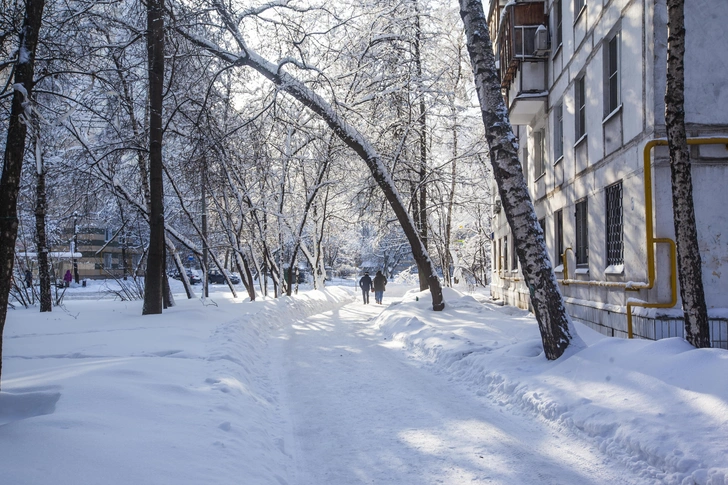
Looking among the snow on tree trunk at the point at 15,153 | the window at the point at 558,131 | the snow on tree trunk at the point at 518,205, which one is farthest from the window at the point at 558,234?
the snow on tree trunk at the point at 15,153

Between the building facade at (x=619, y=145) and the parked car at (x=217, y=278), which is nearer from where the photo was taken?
the building facade at (x=619, y=145)

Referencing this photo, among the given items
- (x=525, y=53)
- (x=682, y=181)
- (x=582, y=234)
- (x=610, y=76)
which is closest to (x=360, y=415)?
(x=682, y=181)

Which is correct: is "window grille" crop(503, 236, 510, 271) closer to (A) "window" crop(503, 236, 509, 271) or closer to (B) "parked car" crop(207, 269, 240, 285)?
(A) "window" crop(503, 236, 509, 271)

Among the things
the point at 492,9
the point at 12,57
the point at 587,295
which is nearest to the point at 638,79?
the point at 587,295

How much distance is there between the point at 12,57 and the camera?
7.00m

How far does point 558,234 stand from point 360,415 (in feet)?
38.3

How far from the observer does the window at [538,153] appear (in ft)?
60.8

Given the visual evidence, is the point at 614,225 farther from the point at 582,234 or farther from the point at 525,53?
the point at 525,53

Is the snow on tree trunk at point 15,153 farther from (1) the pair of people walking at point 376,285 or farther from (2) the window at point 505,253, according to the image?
(1) the pair of people walking at point 376,285

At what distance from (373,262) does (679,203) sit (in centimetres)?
6920

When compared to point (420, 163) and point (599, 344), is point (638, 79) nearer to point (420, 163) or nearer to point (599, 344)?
point (599, 344)

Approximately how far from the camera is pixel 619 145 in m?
10.8

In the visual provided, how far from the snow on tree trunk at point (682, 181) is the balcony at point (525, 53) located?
9.74 meters

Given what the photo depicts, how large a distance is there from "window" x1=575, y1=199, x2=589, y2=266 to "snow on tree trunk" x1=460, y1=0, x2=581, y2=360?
6.41 meters
